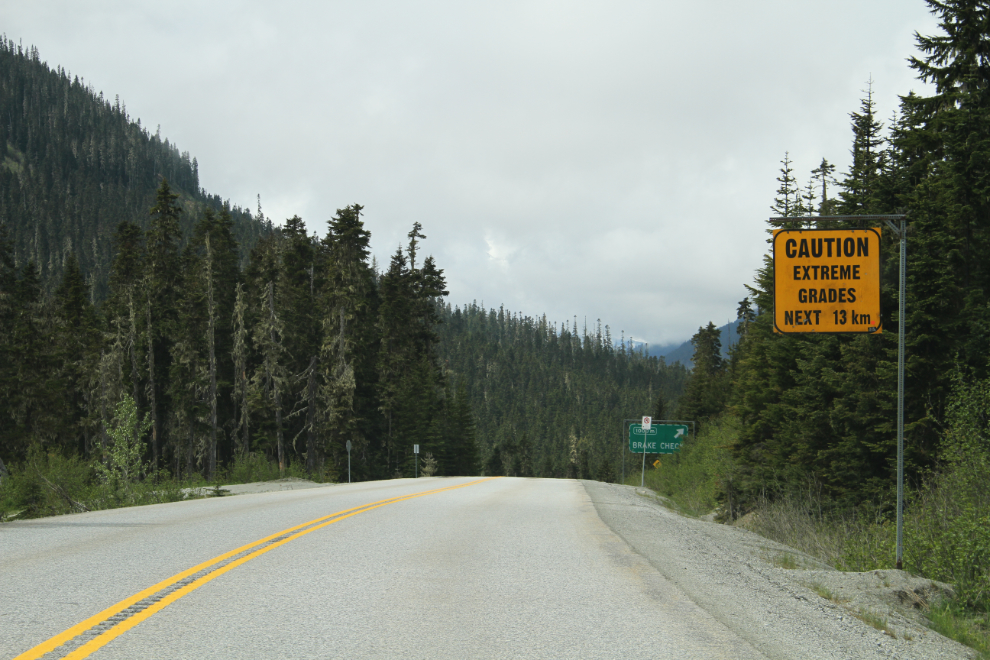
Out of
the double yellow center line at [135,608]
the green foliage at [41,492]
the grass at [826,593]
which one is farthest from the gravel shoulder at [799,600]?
the green foliage at [41,492]

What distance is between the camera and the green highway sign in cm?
4022

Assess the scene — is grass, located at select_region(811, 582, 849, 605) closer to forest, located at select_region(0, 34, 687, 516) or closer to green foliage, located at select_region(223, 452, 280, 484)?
green foliage, located at select_region(223, 452, 280, 484)

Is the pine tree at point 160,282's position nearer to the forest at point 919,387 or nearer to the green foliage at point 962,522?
the forest at point 919,387

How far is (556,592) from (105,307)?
50.9 meters

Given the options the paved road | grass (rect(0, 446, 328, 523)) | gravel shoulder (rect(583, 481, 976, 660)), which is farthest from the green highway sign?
the paved road

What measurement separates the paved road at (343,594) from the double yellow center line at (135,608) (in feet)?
0.07

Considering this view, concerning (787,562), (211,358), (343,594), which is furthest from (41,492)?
(211,358)

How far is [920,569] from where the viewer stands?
910 centimetres

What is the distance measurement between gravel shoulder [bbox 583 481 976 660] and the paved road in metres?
0.27

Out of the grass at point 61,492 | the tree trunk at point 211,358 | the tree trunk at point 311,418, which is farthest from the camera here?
the tree trunk at point 311,418

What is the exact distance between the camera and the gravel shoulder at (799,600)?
15.9ft

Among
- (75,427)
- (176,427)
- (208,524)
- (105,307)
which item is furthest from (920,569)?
(75,427)

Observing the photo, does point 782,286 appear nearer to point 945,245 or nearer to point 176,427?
point 945,245

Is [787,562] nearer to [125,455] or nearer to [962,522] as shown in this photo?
[962,522]
